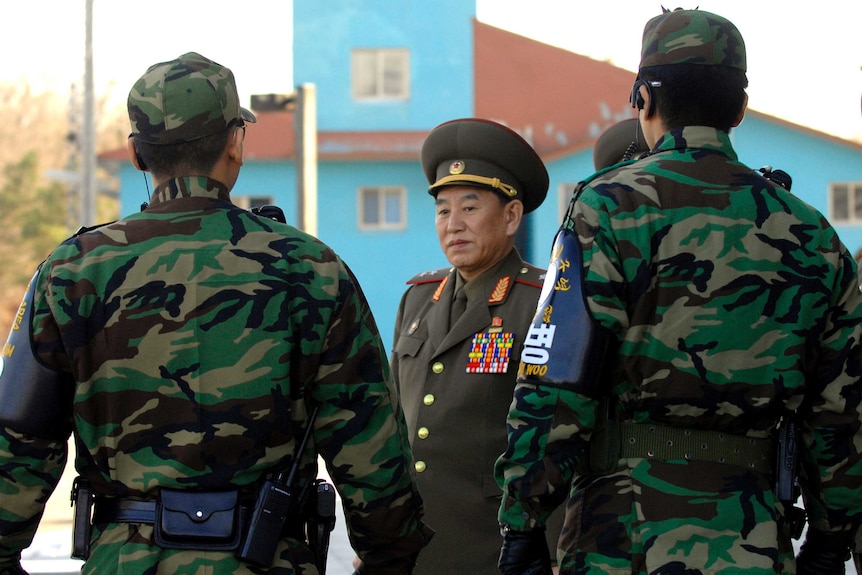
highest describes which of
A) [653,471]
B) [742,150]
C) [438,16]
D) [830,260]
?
[438,16]

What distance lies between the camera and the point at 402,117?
90.7 feet

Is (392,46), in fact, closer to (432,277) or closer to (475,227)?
(432,277)

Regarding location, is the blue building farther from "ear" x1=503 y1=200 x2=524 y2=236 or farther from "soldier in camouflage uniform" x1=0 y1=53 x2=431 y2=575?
"soldier in camouflage uniform" x1=0 y1=53 x2=431 y2=575

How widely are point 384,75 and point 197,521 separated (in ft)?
83.7

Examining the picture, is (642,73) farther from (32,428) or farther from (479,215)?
(32,428)

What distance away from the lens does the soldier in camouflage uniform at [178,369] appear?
2936 millimetres

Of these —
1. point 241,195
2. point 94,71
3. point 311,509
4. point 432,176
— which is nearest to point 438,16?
point 241,195

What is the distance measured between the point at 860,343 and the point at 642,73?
0.87 m

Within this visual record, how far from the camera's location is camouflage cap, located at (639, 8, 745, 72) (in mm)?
3105

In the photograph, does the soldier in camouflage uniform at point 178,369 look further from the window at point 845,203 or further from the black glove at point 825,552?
the window at point 845,203

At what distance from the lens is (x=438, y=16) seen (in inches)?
1094

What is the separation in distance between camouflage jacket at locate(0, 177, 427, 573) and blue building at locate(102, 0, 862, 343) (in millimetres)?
23694

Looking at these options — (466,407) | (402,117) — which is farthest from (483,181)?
(402,117)

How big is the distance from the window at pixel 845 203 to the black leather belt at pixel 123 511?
25.7m
